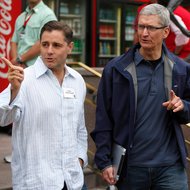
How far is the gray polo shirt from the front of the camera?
324cm

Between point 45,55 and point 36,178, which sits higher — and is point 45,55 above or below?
above

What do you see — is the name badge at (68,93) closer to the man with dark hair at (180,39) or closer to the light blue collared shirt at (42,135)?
the light blue collared shirt at (42,135)

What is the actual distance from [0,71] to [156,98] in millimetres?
4669

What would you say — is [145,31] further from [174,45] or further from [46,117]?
[174,45]

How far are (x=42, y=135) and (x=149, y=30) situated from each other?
36.5 inches

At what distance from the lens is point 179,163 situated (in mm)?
3314

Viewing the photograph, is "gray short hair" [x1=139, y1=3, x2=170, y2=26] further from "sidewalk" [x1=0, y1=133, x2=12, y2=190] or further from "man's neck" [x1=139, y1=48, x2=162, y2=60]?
"sidewalk" [x1=0, y1=133, x2=12, y2=190]

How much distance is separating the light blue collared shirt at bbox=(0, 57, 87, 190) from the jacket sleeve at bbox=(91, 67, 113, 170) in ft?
0.86

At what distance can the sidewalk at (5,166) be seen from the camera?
505cm

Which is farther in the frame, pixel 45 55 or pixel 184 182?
pixel 184 182

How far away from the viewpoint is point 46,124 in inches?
117

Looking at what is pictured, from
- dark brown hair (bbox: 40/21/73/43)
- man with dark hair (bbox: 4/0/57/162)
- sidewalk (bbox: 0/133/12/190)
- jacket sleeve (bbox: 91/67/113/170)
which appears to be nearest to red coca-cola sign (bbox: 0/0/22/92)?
sidewalk (bbox: 0/133/12/190)

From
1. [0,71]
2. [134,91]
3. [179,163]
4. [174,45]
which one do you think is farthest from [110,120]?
[0,71]

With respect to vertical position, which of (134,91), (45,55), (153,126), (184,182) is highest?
(45,55)
